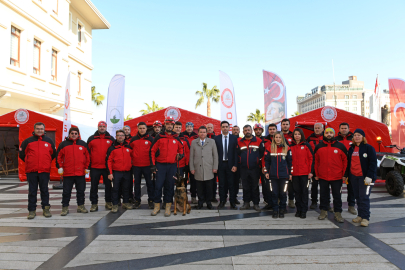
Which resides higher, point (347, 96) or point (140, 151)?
point (347, 96)

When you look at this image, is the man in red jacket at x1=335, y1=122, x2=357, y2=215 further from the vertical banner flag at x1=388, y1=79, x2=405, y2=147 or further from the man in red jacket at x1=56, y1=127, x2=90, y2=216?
the vertical banner flag at x1=388, y1=79, x2=405, y2=147

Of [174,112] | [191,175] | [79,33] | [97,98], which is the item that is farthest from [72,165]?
[97,98]

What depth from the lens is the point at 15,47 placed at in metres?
13.3

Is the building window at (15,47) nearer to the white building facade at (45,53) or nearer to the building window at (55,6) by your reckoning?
the white building facade at (45,53)

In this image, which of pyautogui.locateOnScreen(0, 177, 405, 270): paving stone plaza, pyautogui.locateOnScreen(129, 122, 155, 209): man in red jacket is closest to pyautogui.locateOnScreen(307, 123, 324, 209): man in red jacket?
pyautogui.locateOnScreen(0, 177, 405, 270): paving stone plaza

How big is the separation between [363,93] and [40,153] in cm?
12275

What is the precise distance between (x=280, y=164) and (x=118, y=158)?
10.7 ft

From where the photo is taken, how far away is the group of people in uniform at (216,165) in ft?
17.0

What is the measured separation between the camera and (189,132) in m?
7.31

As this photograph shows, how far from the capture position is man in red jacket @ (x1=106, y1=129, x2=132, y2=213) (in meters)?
5.89

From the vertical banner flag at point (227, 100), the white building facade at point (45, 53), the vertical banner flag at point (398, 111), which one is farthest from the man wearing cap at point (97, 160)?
the vertical banner flag at point (398, 111)

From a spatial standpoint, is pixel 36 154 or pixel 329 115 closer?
pixel 36 154

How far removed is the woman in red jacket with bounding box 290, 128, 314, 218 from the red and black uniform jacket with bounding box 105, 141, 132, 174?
333 cm

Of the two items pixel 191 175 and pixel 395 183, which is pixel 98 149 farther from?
pixel 395 183
